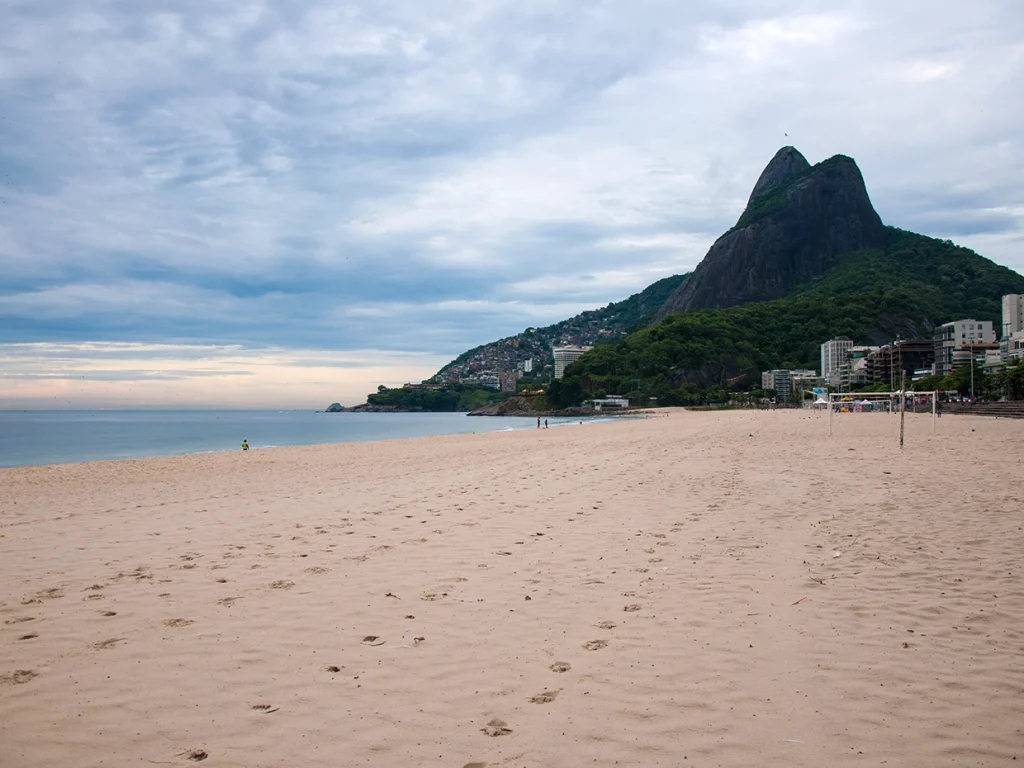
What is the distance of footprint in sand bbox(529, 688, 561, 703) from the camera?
3695mm

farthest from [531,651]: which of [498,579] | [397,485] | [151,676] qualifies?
[397,485]

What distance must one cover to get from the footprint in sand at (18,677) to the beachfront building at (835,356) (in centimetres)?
16655

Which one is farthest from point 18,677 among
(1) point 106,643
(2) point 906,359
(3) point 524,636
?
(2) point 906,359

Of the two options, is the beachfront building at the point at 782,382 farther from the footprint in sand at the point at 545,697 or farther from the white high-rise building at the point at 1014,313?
the footprint in sand at the point at 545,697

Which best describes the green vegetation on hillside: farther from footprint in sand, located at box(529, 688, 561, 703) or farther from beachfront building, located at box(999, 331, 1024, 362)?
footprint in sand, located at box(529, 688, 561, 703)

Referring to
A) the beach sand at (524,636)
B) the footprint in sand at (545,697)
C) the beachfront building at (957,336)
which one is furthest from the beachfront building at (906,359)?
the footprint in sand at (545,697)

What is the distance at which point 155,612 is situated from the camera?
527 centimetres

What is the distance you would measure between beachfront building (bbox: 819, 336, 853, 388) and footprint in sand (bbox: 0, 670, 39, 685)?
16655 cm

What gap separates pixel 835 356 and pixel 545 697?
173 metres

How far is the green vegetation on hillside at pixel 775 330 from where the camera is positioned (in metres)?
156

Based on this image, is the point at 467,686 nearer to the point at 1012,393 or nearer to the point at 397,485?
the point at 397,485

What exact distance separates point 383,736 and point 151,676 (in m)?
1.75

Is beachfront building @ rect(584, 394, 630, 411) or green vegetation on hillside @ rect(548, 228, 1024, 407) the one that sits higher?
green vegetation on hillside @ rect(548, 228, 1024, 407)

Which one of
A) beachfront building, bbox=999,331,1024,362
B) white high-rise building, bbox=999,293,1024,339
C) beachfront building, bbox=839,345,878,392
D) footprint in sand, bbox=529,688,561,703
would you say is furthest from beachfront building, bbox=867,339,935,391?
footprint in sand, bbox=529,688,561,703
